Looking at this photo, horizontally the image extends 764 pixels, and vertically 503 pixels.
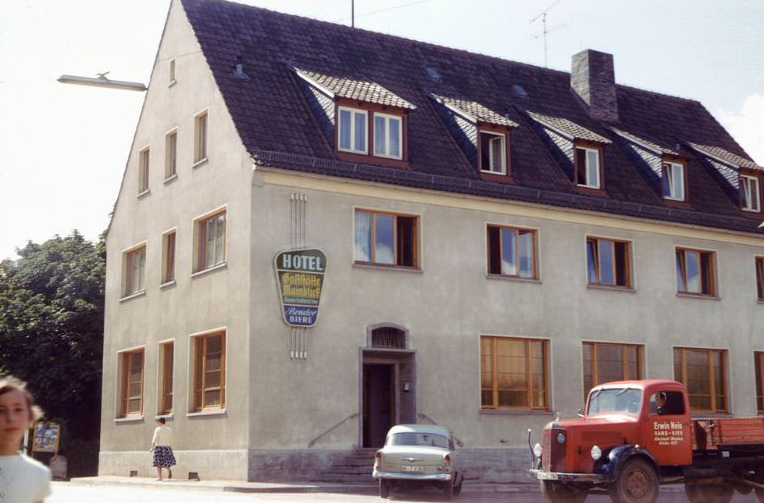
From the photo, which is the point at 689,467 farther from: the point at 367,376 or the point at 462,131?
the point at 462,131

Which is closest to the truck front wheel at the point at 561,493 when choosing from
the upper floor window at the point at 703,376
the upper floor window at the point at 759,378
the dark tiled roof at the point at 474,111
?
the dark tiled roof at the point at 474,111

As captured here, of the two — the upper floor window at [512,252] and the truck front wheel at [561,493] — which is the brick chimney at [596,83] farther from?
the truck front wheel at [561,493]

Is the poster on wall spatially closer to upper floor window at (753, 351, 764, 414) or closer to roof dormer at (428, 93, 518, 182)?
roof dormer at (428, 93, 518, 182)

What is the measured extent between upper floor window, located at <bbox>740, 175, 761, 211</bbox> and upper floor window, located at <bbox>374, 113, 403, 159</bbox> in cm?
1315

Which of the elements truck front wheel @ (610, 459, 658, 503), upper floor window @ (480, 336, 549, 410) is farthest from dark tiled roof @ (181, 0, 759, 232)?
truck front wheel @ (610, 459, 658, 503)

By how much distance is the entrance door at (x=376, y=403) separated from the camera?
93.7 feet

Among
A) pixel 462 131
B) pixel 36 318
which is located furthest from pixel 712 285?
pixel 36 318

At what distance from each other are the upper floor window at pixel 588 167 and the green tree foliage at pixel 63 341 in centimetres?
2013

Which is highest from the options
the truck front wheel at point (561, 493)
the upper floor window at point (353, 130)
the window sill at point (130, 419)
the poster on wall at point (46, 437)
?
the upper floor window at point (353, 130)

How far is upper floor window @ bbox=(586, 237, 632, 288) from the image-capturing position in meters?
31.6

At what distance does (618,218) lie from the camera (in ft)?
104

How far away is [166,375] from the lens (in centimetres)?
3039

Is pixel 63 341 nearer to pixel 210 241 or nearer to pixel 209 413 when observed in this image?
pixel 210 241

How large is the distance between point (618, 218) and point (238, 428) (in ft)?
42.8
